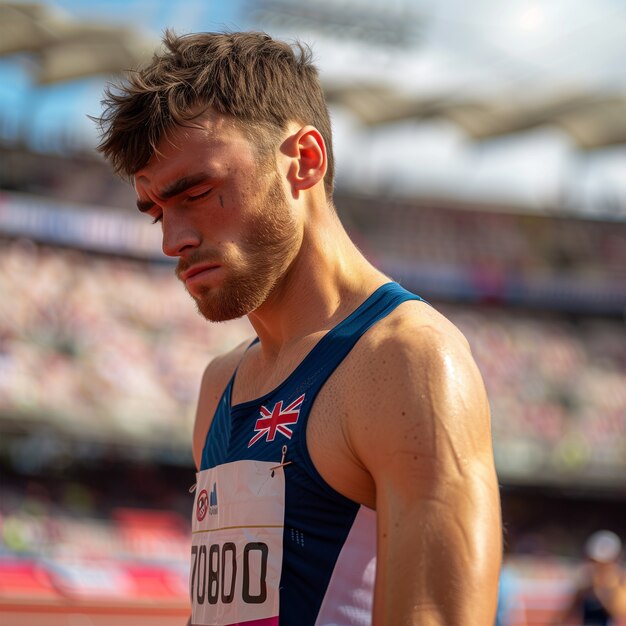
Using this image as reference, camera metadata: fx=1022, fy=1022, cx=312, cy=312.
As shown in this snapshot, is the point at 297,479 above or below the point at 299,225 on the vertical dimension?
below

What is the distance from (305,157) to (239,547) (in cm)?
80

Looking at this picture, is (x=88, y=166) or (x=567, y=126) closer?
(x=88, y=166)

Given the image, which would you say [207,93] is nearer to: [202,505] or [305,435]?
[305,435]

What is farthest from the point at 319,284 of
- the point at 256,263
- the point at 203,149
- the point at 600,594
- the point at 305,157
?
the point at 600,594

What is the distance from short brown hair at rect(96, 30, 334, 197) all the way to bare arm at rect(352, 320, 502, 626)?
621 millimetres

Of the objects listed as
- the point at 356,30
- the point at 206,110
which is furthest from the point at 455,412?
the point at 356,30

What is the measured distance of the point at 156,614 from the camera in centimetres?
1280

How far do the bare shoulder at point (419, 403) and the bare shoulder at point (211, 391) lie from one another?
0.79m

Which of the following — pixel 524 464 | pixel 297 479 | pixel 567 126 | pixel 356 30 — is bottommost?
pixel 297 479

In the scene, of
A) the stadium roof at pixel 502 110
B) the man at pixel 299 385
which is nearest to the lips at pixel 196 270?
the man at pixel 299 385

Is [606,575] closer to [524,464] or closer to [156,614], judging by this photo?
[156,614]

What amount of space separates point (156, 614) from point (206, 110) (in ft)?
38.4

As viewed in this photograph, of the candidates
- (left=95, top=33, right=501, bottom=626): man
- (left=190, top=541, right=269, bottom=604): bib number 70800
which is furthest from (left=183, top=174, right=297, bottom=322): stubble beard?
(left=190, top=541, right=269, bottom=604): bib number 70800

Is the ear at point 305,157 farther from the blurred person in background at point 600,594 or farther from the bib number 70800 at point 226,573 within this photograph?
the blurred person in background at point 600,594
